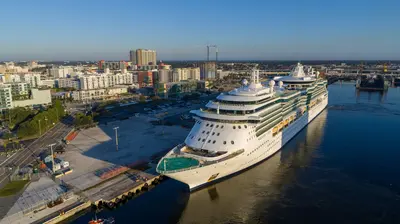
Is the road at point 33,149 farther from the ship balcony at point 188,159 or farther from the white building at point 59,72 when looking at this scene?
the white building at point 59,72

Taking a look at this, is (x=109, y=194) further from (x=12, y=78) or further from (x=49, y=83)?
(x=49, y=83)

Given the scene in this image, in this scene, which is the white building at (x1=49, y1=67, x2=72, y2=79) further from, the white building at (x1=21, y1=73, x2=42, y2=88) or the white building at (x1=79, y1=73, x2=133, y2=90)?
the white building at (x1=79, y1=73, x2=133, y2=90)

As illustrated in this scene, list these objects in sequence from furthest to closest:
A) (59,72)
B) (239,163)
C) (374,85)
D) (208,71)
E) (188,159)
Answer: (208,71) → (59,72) → (374,85) → (239,163) → (188,159)

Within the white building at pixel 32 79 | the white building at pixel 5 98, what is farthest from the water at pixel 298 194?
the white building at pixel 32 79

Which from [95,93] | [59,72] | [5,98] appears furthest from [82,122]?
[59,72]

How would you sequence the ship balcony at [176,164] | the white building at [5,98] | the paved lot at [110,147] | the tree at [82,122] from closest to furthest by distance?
the ship balcony at [176,164], the paved lot at [110,147], the tree at [82,122], the white building at [5,98]

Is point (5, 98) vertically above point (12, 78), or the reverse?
point (12, 78)

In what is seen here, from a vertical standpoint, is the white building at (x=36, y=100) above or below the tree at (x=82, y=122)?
above
